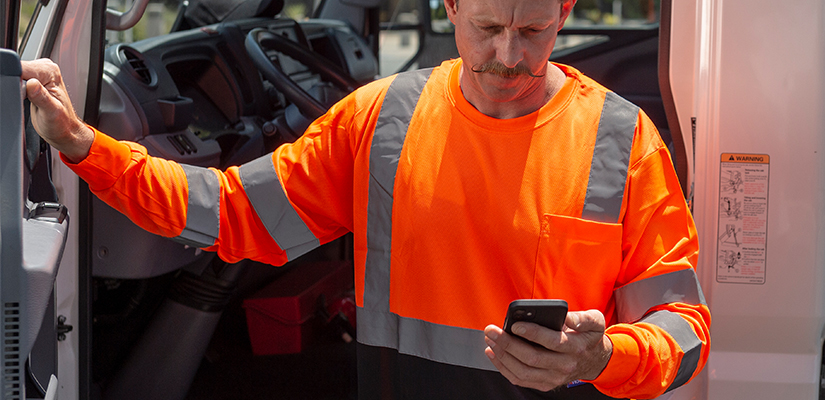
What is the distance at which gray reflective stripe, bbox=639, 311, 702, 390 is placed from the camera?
123cm

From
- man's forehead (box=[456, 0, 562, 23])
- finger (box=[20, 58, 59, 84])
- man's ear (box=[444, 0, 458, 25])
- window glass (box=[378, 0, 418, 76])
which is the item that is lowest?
finger (box=[20, 58, 59, 84])

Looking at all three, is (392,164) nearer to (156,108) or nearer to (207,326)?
(156,108)

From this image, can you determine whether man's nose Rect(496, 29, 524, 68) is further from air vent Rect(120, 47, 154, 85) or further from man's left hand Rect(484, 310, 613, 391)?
air vent Rect(120, 47, 154, 85)

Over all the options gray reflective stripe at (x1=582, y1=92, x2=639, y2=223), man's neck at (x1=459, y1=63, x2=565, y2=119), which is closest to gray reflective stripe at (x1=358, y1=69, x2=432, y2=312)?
man's neck at (x1=459, y1=63, x2=565, y2=119)

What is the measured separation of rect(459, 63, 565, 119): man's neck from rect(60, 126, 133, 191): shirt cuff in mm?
637

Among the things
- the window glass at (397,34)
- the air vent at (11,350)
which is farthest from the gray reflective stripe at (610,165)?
the window glass at (397,34)

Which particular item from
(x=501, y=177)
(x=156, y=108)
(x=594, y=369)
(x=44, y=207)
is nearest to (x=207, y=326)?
(x=156, y=108)

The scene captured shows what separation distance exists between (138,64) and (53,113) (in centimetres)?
113

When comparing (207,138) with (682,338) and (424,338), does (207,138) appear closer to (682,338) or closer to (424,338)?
(424,338)

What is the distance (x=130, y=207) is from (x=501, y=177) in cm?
67

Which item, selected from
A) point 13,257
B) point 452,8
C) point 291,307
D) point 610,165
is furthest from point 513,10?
point 291,307

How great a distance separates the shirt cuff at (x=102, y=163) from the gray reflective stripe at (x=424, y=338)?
1.74ft

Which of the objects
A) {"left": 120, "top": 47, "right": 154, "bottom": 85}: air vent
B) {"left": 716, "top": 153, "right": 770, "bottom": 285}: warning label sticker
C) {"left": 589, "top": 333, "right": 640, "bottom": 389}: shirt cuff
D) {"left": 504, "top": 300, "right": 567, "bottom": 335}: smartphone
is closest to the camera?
{"left": 504, "top": 300, "right": 567, "bottom": 335}: smartphone

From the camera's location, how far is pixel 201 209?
4.67 feet
